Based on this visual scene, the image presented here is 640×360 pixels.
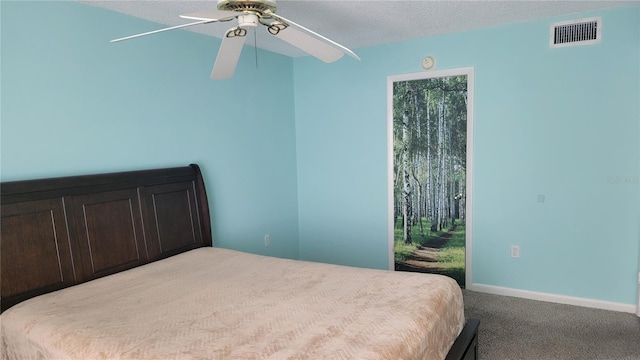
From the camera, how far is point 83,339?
1734 mm

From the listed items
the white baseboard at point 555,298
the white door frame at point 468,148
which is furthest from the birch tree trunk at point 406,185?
the white baseboard at point 555,298

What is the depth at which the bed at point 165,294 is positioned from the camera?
1.69m

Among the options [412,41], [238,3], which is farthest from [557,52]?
[238,3]

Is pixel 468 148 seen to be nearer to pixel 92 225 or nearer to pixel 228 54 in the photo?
pixel 228 54

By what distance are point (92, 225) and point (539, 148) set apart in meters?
3.31

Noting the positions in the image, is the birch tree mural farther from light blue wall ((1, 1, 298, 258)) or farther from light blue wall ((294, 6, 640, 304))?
light blue wall ((1, 1, 298, 258))

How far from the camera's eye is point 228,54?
7.48ft

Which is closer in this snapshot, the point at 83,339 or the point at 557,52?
the point at 83,339

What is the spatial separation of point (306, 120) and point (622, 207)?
2872 mm

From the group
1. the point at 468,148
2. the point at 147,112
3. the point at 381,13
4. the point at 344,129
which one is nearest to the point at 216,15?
the point at 147,112

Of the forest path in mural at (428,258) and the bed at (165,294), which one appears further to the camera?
the forest path in mural at (428,258)

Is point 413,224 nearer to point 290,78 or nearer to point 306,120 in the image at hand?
point 306,120

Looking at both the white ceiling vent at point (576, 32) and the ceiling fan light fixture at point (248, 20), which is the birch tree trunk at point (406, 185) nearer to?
the white ceiling vent at point (576, 32)

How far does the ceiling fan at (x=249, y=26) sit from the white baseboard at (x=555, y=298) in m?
2.52
